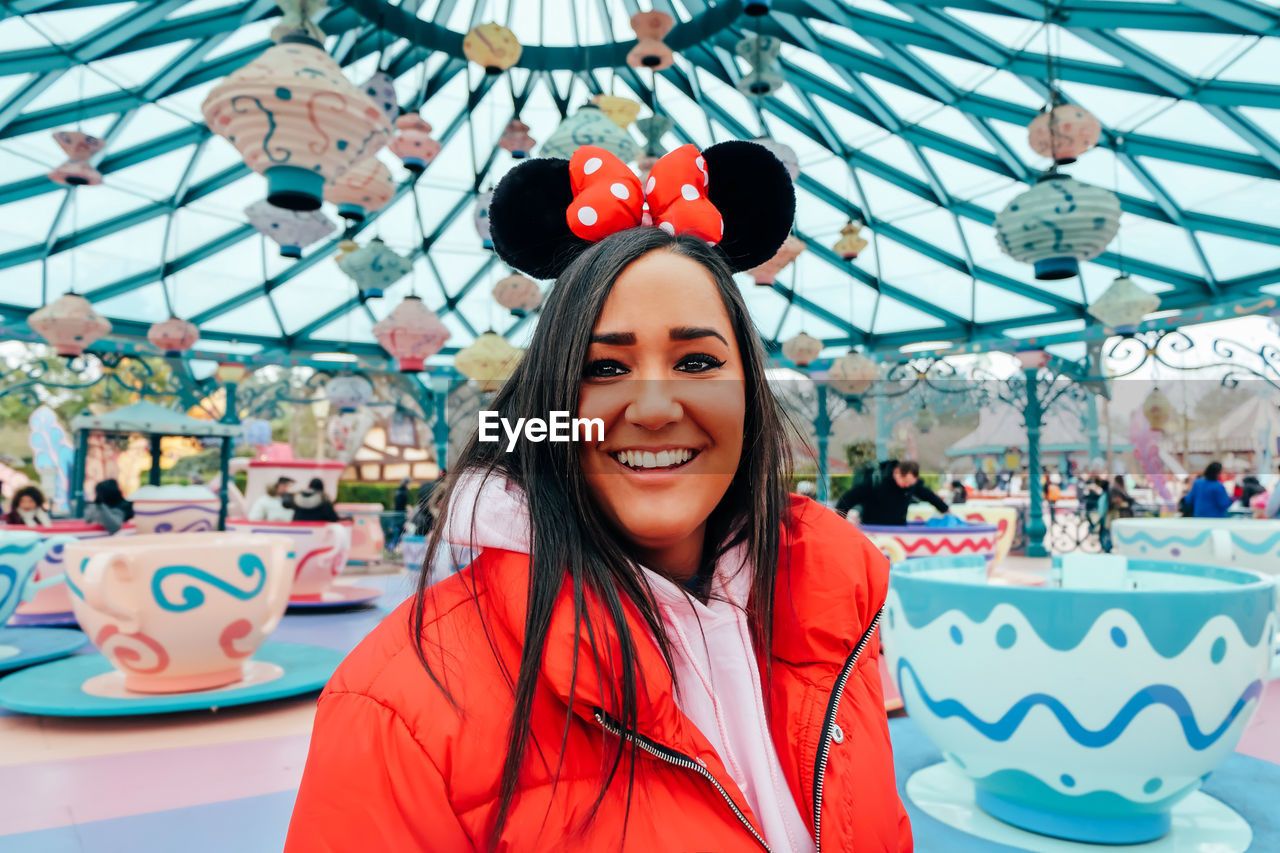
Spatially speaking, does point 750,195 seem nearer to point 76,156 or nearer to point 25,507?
point 25,507

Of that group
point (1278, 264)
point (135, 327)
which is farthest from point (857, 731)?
point (135, 327)

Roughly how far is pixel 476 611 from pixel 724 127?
9.24 m

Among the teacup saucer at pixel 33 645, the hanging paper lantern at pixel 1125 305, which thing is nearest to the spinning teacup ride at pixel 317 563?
the teacup saucer at pixel 33 645

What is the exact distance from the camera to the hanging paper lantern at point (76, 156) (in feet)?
21.1

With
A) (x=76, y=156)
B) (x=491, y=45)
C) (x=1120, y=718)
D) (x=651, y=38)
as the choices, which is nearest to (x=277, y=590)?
(x=1120, y=718)

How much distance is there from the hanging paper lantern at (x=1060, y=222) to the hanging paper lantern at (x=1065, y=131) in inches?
10.2

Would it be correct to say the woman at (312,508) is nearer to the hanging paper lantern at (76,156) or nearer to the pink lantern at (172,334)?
the hanging paper lantern at (76,156)

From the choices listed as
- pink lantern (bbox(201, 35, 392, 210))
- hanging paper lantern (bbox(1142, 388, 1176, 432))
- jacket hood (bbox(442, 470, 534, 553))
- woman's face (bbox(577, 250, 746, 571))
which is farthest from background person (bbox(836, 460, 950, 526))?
hanging paper lantern (bbox(1142, 388, 1176, 432))

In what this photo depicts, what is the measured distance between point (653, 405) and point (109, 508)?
22.5 feet

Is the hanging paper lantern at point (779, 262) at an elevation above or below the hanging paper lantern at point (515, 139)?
below

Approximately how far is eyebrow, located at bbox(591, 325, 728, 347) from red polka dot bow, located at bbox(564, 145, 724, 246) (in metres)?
0.18

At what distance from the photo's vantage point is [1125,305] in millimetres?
6805

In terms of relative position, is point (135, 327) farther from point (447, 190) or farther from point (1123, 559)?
point (1123, 559)

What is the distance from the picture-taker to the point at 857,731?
1.04 meters
